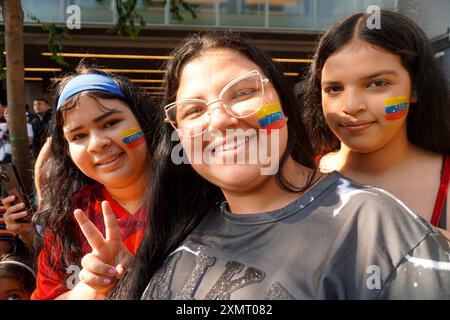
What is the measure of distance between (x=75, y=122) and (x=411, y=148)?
1.12 m

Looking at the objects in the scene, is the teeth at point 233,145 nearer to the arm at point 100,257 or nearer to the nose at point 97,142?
the arm at point 100,257

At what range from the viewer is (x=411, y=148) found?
166 centimetres

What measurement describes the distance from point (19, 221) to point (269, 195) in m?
1.60

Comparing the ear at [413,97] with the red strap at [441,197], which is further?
the ear at [413,97]

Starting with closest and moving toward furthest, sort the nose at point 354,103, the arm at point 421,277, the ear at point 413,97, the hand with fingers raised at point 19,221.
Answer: the arm at point 421,277 < the nose at point 354,103 < the ear at point 413,97 < the hand with fingers raised at point 19,221

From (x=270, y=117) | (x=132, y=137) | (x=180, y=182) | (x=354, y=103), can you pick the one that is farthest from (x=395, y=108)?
(x=132, y=137)

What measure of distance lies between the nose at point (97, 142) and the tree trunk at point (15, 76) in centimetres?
126

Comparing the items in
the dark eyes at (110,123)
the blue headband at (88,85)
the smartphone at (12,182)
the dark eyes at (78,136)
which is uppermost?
the blue headband at (88,85)

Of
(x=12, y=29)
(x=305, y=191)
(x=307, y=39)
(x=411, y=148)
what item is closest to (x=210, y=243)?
(x=305, y=191)

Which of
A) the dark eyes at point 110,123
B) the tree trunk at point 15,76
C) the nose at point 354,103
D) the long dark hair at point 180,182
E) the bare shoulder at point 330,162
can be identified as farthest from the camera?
the tree trunk at point 15,76

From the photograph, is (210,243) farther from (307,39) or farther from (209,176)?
(307,39)

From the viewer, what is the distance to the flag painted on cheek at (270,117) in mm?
1123

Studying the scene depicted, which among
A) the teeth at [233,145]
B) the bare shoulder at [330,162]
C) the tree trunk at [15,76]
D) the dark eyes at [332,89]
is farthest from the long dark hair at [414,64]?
the tree trunk at [15,76]

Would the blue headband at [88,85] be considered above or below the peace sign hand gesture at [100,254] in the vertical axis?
above
